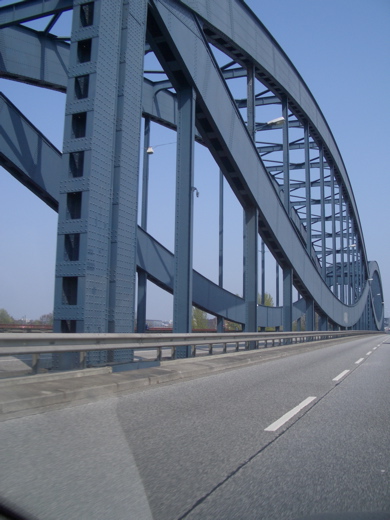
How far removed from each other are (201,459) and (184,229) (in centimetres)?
1047

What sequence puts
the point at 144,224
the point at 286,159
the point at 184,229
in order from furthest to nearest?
the point at 286,159 < the point at 144,224 < the point at 184,229

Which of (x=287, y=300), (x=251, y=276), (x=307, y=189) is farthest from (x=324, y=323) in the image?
(x=251, y=276)

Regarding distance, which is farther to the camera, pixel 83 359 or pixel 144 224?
pixel 144 224

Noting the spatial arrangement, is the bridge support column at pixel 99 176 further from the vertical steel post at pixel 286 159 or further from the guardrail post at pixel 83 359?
the vertical steel post at pixel 286 159

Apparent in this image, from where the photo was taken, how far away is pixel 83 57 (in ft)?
36.5

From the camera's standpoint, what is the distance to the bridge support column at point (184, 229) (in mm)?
14492

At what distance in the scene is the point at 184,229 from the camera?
14.8m

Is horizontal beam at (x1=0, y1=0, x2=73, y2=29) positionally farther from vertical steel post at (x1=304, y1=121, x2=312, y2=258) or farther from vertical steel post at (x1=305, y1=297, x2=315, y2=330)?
vertical steel post at (x1=305, y1=297, x2=315, y2=330)

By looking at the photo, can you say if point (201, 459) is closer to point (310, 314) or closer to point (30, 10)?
point (30, 10)

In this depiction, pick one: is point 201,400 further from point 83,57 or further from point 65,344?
point 83,57

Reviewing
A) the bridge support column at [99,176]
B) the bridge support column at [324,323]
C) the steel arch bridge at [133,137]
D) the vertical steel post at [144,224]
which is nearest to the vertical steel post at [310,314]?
the steel arch bridge at [133,137]

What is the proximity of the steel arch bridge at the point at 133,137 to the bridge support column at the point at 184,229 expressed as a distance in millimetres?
32

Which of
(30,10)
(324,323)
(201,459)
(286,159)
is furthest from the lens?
(324,323)

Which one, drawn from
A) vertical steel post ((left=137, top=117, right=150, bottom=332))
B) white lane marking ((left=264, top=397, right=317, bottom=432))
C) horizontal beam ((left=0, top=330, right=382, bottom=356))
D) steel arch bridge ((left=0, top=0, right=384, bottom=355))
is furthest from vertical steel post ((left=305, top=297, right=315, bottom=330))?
white lane marking ((left=264, top=397, right=317, bottom=432))
